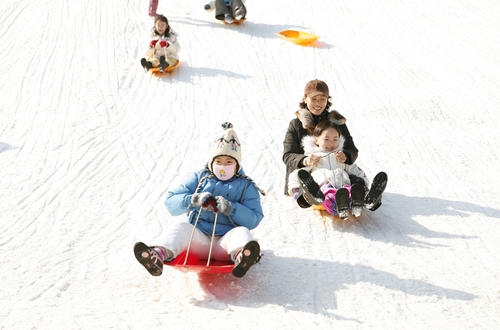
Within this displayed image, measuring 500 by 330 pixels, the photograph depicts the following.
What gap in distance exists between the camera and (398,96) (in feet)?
29.1

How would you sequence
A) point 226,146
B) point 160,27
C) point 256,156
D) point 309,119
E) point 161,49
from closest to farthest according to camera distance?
1. point 226,146
2. point 309,119
3. point 256,156
4. point 161,49
5. point 160,27

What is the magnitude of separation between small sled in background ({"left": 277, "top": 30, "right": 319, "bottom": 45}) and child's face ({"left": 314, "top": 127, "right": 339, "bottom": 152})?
18.7ft

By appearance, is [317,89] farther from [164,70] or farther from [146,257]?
[164,70]

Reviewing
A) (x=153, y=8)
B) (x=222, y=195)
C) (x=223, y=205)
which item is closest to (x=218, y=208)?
(x=223, y=205)

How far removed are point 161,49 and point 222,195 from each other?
553 centimetres

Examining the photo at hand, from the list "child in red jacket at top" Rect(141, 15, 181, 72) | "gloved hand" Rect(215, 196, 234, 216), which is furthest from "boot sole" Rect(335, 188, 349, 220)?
"child in red jacket at top" Rect(141, 15, 181, 72)

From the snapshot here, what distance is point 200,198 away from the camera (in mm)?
4199

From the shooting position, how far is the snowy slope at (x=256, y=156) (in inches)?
158

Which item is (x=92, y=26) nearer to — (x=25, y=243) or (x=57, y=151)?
(x=57, y=151)

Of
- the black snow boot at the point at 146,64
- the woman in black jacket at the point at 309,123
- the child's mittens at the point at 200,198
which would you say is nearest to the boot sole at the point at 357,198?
the woman in black jacket at the point at 309,123

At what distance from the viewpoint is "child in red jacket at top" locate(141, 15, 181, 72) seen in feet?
30.8

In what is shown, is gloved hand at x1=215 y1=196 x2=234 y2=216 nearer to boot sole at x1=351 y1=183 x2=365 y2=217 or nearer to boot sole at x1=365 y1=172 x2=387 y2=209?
boot sole at x1=351 y1=183 x2=365 y2=217

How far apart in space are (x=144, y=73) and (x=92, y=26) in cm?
247

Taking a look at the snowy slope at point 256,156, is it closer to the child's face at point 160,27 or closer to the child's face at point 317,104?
the child's face at point 160,27
